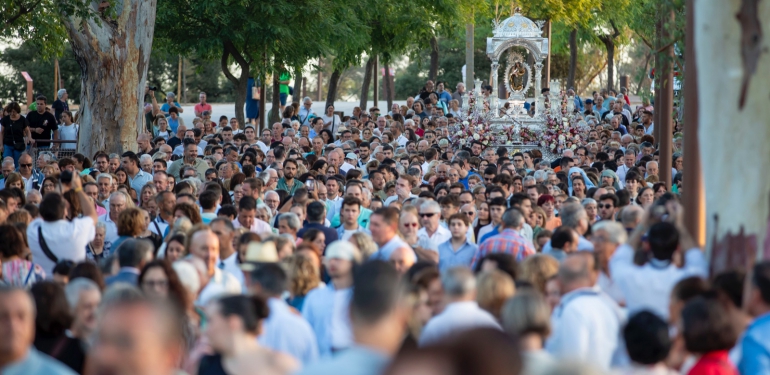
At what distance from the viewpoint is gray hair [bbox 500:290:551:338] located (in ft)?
18.4

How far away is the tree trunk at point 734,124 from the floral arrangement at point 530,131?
17.1 metres

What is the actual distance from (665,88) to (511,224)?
19.5 feet

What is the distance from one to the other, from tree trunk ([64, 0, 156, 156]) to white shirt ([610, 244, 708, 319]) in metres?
15.1

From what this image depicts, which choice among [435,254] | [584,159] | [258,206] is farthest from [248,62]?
[435,254]

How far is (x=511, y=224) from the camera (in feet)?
32.4

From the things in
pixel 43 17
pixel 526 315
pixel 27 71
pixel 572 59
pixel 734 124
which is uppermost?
pixel 572 59

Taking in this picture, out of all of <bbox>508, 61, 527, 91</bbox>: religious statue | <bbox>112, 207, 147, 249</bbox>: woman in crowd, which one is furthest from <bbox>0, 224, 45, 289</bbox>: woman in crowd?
<bbox>508, 61, 527, 91</bbox>: religious statue

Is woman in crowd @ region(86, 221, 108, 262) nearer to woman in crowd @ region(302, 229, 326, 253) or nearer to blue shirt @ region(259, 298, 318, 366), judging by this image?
woman in crowd @ region(302, 229, 326, 253)

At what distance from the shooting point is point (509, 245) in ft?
31.4

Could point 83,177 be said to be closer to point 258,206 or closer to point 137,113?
point 258,206

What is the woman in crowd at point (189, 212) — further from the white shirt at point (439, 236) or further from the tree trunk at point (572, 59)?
the tree trunk at point (572, 59)

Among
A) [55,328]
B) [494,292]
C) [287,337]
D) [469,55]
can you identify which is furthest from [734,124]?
[469,55]

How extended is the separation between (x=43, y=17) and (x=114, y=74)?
1.86 meters

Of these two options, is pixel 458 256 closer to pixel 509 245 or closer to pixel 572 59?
pixel 509 245
